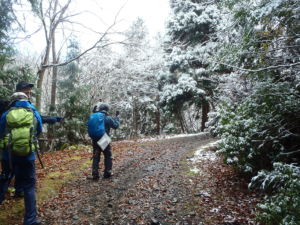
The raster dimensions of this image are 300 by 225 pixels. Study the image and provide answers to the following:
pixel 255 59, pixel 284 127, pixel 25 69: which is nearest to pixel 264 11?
pixel 255 59

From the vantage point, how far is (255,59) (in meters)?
4.70

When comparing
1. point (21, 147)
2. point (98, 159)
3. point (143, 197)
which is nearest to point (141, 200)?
point (143, 197)

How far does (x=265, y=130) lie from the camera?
12.4 ft

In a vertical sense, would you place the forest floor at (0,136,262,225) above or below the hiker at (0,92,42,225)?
below

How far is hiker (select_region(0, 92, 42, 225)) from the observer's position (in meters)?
3.07

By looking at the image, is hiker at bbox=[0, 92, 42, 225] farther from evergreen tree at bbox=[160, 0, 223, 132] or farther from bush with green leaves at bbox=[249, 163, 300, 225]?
evergreen tree at bbox=[160, 0, 223, 132]

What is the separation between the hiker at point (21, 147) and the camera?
121 inches

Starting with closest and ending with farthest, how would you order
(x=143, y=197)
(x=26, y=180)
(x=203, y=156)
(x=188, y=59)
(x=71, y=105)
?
1. (x=26, y=180)
2. (x=143, y=197)
3. (x=203, y=156)
4. (x=71, y=105)
5. (x=188, y=59)

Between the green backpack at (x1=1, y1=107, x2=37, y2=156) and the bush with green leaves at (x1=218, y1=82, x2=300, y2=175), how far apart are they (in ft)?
13.5

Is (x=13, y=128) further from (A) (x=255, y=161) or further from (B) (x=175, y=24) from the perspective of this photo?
(B) (x=175, y=24)

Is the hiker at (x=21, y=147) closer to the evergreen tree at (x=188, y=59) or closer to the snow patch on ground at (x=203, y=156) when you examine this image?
the snow patch on ground at (x=203, y=156)

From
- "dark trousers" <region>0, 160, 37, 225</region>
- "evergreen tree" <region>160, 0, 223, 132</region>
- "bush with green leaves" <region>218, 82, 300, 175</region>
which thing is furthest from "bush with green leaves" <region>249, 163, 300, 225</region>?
"evergreen tree" <region>160, 0, 223, 132</region>

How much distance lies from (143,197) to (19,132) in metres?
2.74

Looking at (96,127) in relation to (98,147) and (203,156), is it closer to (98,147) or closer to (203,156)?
(98,147)
